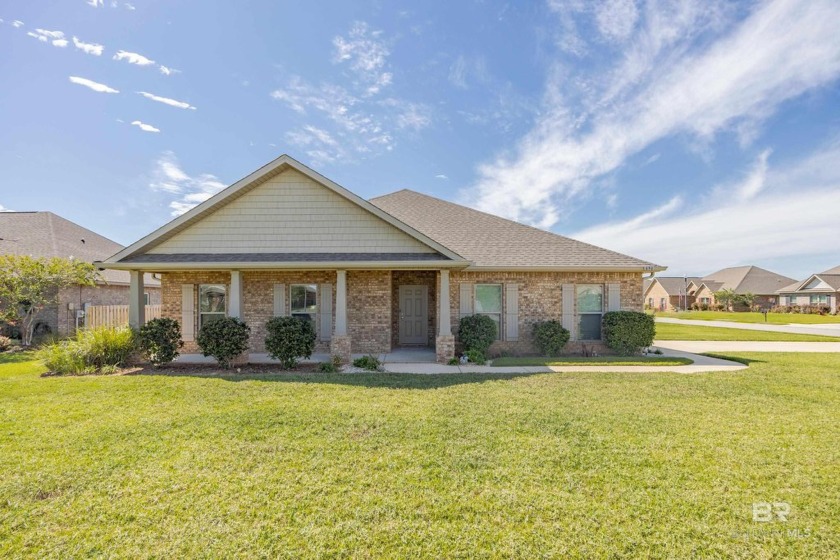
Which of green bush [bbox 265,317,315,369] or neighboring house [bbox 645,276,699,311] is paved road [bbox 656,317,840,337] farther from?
neighboring house [bbox 645,276,699,311]

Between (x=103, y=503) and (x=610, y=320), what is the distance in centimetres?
1229

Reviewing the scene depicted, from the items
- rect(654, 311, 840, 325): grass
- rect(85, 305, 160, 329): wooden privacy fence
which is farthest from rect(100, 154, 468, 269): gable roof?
rect(654, 311, 840, 325): grass

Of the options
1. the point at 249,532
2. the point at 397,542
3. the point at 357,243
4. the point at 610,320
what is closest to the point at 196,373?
the point at 357,243

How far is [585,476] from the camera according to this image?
155 inches

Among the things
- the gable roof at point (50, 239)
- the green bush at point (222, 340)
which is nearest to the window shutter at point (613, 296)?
the green bush at point (222, 340)

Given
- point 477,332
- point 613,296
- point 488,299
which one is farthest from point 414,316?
point 613,296

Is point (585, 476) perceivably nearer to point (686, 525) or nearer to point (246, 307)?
point (686, 525)

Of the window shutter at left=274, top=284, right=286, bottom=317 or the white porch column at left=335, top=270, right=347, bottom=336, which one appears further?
the window shutter at left=274, top=284, right=286, bottom=317

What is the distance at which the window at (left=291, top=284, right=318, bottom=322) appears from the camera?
39.1ft

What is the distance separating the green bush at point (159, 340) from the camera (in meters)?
9.64

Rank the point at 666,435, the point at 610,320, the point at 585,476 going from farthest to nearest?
1. the point at 610,320
2. the point at 666,435
3. the point at 585,476

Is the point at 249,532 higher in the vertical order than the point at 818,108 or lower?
lower

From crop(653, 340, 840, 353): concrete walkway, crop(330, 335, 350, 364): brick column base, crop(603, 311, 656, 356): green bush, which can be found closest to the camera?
crop(330, 335, 350, 364): brick column base

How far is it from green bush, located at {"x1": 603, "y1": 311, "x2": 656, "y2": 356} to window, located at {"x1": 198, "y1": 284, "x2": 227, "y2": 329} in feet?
41.0
